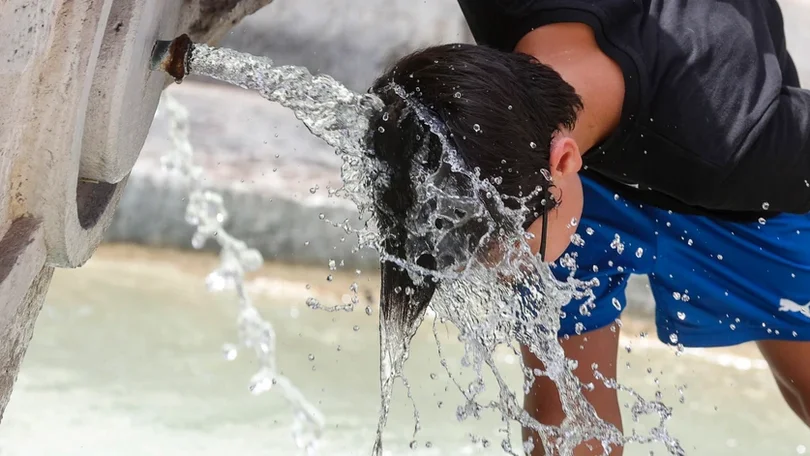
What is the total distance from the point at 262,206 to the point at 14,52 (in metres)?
2.90

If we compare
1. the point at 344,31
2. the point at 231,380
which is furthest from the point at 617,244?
the point at 344,31

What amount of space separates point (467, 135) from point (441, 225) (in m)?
0.15

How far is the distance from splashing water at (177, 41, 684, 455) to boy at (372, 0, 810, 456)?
0.09 feet

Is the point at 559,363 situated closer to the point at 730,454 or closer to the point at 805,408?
the point at 805,408

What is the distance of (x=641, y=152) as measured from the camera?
172 centimetres

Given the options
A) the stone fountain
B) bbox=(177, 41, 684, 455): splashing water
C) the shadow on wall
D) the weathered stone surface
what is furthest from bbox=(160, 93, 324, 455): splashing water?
the stone fountain

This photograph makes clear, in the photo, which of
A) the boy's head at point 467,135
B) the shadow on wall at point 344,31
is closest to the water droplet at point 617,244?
the boy's head at point 467,135

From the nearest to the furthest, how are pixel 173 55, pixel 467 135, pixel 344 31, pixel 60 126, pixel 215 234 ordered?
pixel 60 126 < pixel 467 135 < pixel 173 55 < pixel 215 234 < pixel 344 31

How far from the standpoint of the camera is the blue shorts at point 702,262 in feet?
6.72

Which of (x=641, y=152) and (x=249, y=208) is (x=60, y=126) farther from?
(x=249, y=208)

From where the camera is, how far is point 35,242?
4.48 feet

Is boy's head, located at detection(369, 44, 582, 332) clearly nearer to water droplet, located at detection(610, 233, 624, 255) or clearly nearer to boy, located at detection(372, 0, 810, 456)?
boy, located at detection(372, 0, 810, 456)

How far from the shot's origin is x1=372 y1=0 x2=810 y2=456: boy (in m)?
1.45

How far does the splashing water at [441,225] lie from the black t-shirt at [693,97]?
0.29 m
